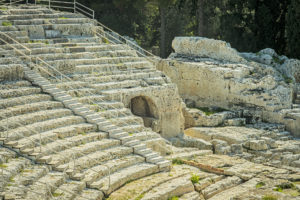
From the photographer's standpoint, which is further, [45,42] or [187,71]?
[187,71]

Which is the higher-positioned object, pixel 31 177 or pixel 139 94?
pixel 139 94

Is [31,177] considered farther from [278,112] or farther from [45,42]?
[278,112]

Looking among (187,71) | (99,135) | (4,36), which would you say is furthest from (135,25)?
(99,135)

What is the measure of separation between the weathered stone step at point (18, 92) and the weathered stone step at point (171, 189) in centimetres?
572

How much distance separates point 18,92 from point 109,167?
4338mm

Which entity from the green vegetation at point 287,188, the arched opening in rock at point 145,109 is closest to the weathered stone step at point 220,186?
the green vegetation at point 287,188

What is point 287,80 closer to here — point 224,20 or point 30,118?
point 224,20

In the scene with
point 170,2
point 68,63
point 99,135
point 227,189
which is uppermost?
point 170,2

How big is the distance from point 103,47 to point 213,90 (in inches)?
255

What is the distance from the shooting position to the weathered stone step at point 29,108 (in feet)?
59.7

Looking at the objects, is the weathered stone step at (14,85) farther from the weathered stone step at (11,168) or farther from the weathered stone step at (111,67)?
the weathered stone step at (11,168)

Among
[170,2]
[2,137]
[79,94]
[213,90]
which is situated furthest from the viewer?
[170,2]

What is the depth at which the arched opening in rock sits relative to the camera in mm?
23609

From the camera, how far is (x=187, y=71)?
2923 cm
